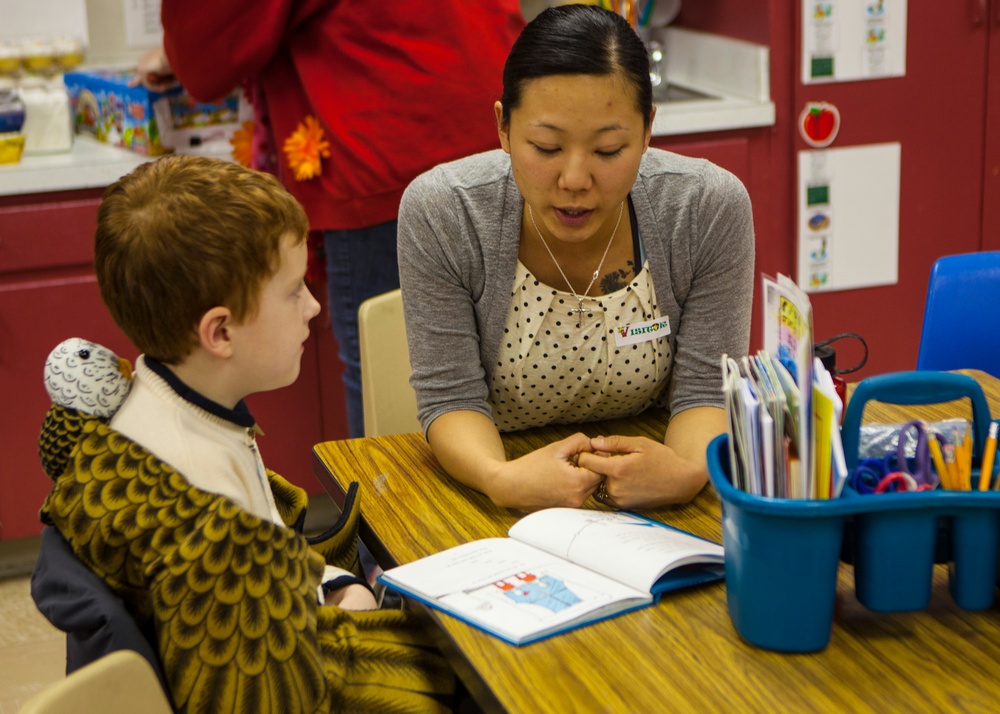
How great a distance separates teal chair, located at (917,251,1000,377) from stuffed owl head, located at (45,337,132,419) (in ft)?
4.33

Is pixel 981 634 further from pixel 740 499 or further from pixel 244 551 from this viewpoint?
pixel 244 551

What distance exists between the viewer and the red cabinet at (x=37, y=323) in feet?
8.50

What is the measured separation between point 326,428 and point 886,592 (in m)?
2.01

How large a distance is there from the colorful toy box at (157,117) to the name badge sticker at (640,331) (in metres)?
1.40

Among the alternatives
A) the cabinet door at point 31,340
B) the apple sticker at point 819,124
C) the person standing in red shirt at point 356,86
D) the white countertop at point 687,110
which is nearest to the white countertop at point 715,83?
the white countertop at point 687,110

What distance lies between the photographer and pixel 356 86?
2.32 meters

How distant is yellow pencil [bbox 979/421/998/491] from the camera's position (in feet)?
3.45

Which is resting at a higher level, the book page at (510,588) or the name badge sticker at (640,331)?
the name badge sticker at (640,331)

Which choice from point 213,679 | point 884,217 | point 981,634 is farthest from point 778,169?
point 213,679

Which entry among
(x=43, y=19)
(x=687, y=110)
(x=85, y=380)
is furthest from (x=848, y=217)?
(x=85, y=380)

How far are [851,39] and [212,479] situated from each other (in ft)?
7.80

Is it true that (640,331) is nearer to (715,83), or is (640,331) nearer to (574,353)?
(574,353)

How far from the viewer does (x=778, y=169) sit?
303 cm

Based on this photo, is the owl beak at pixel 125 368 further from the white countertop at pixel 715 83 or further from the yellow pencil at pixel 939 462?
the white countertop at pixel 715 83
